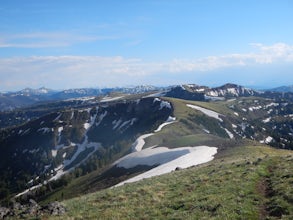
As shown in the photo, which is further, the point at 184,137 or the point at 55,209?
the point at 184,137

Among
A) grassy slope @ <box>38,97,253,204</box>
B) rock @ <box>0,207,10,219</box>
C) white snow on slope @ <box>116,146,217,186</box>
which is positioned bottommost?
grassy slope @ <box>38,97,253,204</box>

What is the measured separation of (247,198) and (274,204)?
2.15m

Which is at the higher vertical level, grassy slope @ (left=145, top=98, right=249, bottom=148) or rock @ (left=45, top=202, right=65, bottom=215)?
rock @ (left=45, top=202, right=65, bottom=215)

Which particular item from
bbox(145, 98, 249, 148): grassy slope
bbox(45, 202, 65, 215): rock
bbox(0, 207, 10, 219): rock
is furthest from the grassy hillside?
bbox(145, 98, 249, 148): grassy slope

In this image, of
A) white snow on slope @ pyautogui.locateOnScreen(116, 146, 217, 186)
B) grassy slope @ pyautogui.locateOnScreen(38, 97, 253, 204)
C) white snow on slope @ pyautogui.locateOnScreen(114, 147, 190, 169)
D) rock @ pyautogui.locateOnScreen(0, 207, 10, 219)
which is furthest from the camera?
grassy slope @ pyautogui.locateOnScreen(38, 97, 253, 204)

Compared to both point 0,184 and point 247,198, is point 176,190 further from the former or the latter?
point 0,184

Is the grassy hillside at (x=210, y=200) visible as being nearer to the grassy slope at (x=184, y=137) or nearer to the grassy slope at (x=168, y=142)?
the grassy slope at (x=168, y=142)

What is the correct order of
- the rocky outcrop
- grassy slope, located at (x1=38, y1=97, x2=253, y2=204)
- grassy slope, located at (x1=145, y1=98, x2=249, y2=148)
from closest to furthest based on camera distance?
1. the rocky outcrop
2. grassy slope, located at (x1=38, y1=97, x2=253, y2=204)
3. grassy slope, located at (x1=145, y1=98, x2=249, y2=148)

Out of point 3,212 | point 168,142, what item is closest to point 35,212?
point 3,212

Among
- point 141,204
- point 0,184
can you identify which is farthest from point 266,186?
point 0,184

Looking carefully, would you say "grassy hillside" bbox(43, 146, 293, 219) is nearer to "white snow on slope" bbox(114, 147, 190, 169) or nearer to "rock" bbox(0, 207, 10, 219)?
"rock" bbox(0, 207, 10, 219)

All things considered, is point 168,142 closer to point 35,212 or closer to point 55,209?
point 55,209

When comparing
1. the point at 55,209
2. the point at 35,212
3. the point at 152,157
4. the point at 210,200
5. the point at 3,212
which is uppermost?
the point at 210,200

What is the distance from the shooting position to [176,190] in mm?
28578
